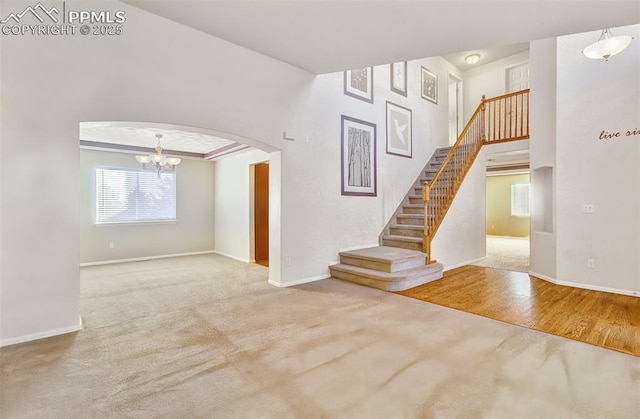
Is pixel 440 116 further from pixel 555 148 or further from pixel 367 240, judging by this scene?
pixel 367 240

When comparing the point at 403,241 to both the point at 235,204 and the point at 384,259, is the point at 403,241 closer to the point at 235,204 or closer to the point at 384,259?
the point at 384,259

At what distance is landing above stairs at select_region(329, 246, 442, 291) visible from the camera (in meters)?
4.34

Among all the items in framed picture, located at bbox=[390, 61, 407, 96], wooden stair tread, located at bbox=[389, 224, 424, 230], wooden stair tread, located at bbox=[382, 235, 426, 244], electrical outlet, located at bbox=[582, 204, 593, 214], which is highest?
framed picture, located at bbox=[390, 61, 407, 96]

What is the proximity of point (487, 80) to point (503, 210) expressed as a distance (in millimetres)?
5246

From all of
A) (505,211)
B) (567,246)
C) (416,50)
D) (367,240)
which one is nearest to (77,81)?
(416,50)

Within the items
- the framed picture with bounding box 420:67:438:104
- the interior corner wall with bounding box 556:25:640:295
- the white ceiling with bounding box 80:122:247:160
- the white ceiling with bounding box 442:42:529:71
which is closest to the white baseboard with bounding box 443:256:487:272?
the interior corner wall with bounding box 556:25:640:295

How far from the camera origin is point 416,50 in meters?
3.67

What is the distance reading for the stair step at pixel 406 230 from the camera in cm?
566

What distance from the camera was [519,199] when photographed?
36.1ft

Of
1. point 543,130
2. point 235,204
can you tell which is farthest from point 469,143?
point 235,204

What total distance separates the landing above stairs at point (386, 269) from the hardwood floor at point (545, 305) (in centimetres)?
15

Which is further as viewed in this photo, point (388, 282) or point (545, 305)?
point (388, 282)

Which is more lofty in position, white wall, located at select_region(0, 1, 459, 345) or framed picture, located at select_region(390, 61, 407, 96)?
framed picture, located at select_region(390, 61, 407, 96)

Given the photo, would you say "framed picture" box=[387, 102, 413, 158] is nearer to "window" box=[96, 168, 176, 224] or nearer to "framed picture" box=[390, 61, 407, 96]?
"framed picture" box=[390, 61, 407, 96]
